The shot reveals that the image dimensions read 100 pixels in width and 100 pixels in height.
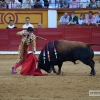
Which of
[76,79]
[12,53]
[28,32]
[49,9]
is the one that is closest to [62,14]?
[49,9]

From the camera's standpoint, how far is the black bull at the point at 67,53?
10.5m

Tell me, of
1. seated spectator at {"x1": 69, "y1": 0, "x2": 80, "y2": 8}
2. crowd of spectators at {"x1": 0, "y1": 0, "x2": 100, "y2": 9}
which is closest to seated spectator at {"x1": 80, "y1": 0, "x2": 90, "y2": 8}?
crowd of spectators at {"x1": 0, "y1": 0, "x2": 100, "y2": 9}

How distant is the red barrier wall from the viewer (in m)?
15.7

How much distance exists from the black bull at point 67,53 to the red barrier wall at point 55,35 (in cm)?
496

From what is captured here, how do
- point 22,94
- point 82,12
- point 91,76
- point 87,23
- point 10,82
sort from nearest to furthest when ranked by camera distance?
point 22,94 < point 10,82 < point 91,76 < point 87,23 < point 82,12

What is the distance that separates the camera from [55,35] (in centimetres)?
1583

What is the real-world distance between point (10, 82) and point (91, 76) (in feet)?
7.14

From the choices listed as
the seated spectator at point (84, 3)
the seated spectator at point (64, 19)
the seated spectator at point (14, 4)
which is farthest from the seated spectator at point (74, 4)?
the seated spectator at point (14, 4)

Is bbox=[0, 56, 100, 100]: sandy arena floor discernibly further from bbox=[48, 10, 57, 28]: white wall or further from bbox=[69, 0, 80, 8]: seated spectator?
bbox=[48, 10, 57, 28]: white wall

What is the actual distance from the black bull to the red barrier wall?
496cm

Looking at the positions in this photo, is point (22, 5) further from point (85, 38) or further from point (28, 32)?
point (28, 32)

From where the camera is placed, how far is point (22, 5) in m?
17.3

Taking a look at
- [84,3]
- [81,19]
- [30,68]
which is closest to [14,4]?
[84,3]

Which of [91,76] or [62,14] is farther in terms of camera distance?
[62,14]
